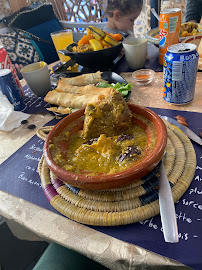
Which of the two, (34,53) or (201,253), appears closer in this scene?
(201,253)

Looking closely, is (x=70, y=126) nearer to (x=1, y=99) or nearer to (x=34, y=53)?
(x=1, y=99)

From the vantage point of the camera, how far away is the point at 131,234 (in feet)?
2.06

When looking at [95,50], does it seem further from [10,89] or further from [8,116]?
[8,116]

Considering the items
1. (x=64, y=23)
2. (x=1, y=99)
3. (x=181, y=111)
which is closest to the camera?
(x=181, y=111)

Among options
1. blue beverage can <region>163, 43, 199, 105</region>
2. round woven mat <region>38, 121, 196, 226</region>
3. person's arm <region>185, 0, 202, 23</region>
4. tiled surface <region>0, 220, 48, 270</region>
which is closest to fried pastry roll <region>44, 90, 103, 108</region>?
blue beverage can <region>163, 43, 199, 105</region>

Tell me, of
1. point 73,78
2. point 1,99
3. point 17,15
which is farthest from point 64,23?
point 1,99

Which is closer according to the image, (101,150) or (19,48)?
(101,150)

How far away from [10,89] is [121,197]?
1.06 meters

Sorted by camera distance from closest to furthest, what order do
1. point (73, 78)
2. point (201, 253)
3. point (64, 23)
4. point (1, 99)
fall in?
1. point (201, 253)
2. point (1, 99)
3. point (73, 78)
4. point (64, 23)

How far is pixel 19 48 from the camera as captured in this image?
3.04 metres

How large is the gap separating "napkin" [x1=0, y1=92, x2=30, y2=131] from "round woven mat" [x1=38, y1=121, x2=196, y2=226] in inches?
24.1

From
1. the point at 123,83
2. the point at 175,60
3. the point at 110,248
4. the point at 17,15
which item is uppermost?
the point at 17,15

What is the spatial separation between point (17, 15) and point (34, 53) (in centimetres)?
51

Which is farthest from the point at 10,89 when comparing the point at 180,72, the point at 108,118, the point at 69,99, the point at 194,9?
the point at 194,9
